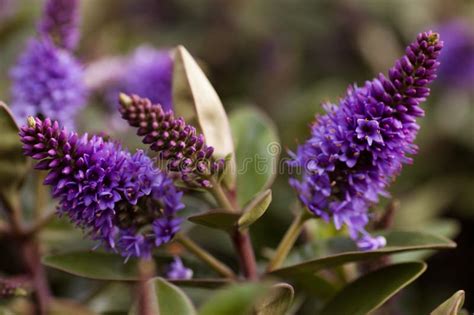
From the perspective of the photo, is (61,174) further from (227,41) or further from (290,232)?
(227,41)

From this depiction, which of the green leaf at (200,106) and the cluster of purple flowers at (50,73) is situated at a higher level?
the cluster of purple flowers at (50,73)

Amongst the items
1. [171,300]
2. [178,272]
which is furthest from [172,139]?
[178,272]

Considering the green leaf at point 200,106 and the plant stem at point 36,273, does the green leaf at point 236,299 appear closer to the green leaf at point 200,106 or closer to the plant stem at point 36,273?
the green leaf at point 200,106

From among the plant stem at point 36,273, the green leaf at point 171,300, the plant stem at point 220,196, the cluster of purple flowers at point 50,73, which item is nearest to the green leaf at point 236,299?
the green leaf at point 171,300

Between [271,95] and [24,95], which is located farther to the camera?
[271,95]

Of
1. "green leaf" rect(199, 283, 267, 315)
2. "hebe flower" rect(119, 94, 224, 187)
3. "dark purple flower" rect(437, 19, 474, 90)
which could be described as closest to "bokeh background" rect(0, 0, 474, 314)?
"dark purple flower" rect(437, 19, 474, 90)

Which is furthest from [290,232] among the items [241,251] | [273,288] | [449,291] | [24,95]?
[449,291]

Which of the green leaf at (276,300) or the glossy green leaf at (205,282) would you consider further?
the glossy green leaf at (205,282)
